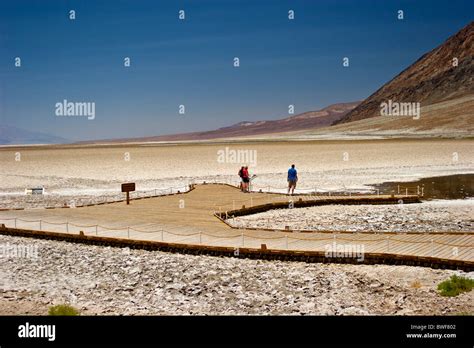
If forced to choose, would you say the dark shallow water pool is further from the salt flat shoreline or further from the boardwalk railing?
the boardwalk railing

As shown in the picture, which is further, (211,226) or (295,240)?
(211,226)

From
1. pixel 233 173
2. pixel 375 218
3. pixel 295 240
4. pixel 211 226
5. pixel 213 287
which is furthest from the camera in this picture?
pixel 233 173

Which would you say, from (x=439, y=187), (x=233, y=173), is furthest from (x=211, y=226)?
(x=233, y=173)

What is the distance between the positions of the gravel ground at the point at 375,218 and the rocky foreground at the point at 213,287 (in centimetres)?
607

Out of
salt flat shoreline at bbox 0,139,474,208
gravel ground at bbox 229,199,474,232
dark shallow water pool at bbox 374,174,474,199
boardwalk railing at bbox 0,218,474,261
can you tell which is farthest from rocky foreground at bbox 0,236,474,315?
dark shallow water pool at bbox 374,174,474,199

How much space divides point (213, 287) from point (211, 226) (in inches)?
248

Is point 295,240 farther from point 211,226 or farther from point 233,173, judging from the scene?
Result: point 233,173

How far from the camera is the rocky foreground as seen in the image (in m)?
13.8

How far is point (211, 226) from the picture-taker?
21.7 metres

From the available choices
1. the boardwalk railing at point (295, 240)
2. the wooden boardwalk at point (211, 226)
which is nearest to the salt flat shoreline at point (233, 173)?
the wooden boardwalk at point (211, 226)

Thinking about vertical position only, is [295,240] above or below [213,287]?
above

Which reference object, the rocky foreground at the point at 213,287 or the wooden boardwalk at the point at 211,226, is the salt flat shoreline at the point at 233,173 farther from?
the rocky foreground at the point at 213,287

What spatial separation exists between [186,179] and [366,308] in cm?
3432
